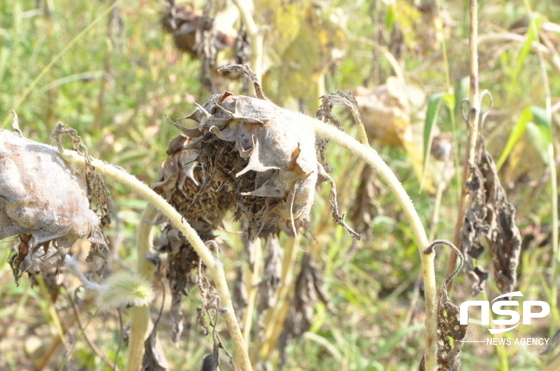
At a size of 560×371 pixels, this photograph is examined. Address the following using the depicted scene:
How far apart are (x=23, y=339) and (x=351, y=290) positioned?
1206 mm

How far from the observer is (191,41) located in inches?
62.4

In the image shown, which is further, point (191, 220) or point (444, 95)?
point (444, 95)

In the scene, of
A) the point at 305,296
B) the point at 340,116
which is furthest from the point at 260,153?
the point at 340,116

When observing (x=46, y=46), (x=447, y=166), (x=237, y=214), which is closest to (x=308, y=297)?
(x=447, y=166)

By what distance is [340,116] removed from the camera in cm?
198

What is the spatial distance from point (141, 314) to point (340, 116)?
1.16 metres

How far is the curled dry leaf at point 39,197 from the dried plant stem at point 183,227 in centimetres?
3

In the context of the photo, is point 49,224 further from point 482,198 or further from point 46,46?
point 46,46

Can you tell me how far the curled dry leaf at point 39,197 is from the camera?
→ 2.11ft

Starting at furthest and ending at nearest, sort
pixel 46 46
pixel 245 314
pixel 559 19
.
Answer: pixel 559 19 → pixel 46 46 → pixel 245 314

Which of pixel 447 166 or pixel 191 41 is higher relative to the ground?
pixel 191 41

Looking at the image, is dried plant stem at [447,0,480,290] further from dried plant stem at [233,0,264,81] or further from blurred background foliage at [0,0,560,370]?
dried plant stem at [233,0,264,81]

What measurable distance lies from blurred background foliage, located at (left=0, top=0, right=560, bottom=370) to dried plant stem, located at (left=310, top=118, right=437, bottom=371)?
371 mm

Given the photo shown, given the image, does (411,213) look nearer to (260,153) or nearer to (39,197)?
(260,153)
